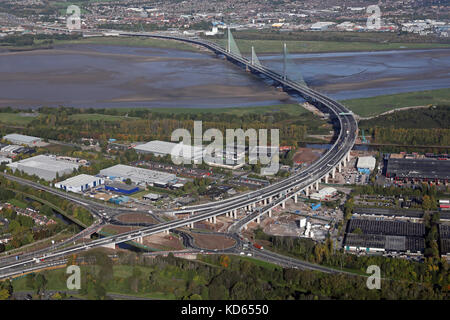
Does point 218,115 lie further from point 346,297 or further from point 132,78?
point 346,297

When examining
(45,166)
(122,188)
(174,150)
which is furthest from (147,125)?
(122,188)

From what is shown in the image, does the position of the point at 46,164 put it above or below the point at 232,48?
below

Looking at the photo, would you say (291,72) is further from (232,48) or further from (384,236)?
(384,236)

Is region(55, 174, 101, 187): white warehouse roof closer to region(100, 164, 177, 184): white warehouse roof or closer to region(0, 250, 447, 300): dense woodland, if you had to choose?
region(100, 164, 177, 184): white warehouse roof

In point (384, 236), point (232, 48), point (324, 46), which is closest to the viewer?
point (384, 236)

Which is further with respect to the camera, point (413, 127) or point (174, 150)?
point (413, 127)

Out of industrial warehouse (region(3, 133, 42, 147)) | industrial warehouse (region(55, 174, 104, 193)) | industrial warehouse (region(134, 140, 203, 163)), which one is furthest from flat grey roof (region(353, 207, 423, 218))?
industrial warehouse (region(3, 133, 42, 147))

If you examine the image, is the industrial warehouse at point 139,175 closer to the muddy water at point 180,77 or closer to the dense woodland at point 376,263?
the dense woodland at point 376,263
